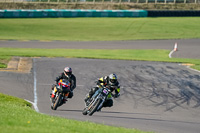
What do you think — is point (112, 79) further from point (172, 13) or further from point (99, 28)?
point (172, 13)

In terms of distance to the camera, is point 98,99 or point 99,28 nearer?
point 98,99

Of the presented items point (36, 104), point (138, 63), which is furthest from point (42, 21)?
point (36, 104)

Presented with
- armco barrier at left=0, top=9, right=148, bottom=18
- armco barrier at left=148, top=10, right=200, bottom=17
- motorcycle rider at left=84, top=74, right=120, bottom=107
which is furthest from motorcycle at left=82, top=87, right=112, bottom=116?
armco barrier at left=148, top=10, right=200, bottom=17

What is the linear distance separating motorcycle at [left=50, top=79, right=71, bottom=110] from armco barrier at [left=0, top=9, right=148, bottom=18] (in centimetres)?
4225

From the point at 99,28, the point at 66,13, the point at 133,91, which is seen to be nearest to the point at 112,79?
the point at 133,91

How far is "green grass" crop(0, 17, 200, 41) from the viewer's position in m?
49.9

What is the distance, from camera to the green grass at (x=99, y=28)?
49.9 metres

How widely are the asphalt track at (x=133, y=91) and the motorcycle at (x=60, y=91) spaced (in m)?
0.37

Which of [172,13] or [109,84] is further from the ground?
[109,84]

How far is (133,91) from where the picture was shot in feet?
68.2

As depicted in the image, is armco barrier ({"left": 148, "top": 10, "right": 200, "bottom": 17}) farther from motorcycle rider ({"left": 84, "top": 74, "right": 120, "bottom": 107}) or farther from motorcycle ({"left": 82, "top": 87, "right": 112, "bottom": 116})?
motorcycle ({"left": 82, "top": 87, "right": 112, "bottom": 116})

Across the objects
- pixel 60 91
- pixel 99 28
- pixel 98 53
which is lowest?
pixel 99 28

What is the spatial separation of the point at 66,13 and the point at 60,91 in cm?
4516

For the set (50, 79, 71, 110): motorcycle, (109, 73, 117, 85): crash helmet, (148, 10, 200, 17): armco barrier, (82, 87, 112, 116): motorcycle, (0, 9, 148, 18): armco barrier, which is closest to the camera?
(82, 87, 112, 116): motorcycle
